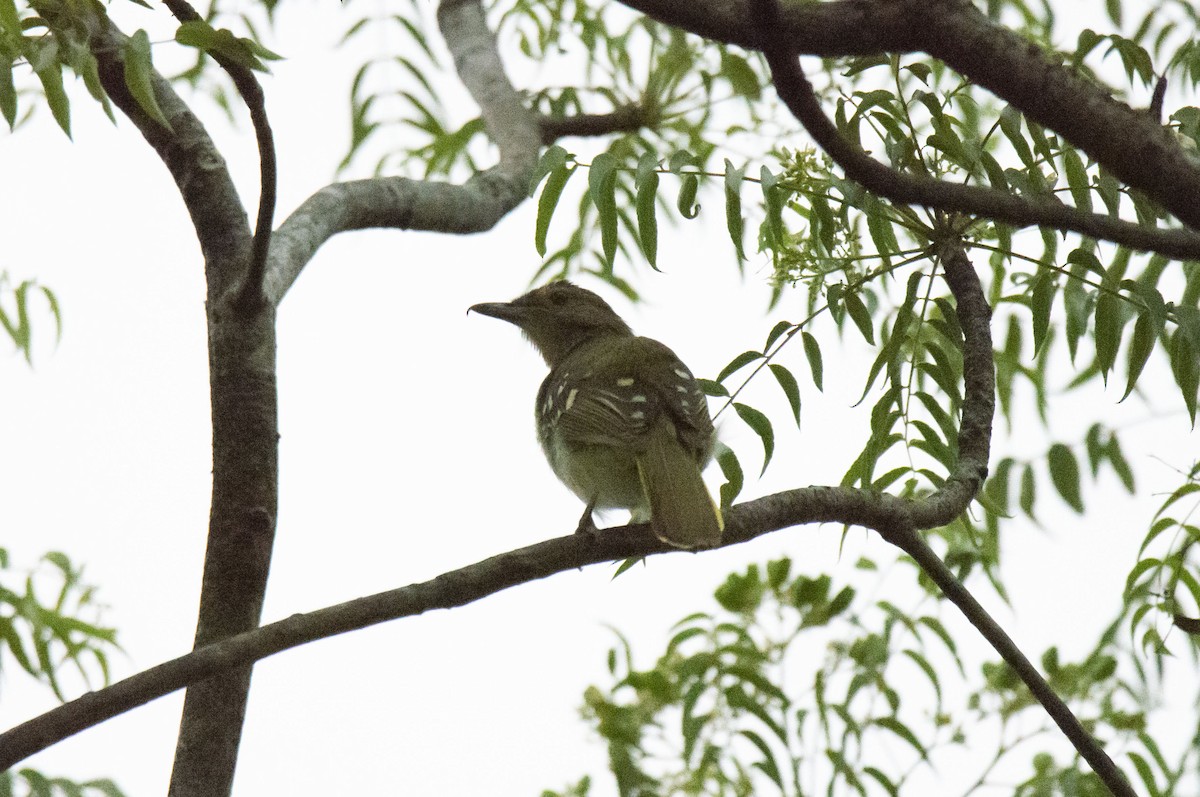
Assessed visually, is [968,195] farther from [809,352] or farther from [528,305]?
[528,305]

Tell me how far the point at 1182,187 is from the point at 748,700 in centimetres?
285

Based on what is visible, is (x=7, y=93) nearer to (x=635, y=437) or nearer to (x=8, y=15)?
(x=8, y=15)

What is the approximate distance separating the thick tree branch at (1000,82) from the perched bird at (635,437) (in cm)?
170

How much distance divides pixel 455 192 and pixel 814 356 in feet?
5.74

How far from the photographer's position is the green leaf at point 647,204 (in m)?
3.29

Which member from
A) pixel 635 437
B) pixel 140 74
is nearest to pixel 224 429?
pixel 140 74

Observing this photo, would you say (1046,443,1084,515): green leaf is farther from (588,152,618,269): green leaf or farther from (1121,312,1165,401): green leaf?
(588,152,618,269): green leaf

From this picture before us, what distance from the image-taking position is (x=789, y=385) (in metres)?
3.43

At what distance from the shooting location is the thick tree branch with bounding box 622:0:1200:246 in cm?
184

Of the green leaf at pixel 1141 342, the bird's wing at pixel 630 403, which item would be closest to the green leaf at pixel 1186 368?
the green leaf at pixel 1141 342

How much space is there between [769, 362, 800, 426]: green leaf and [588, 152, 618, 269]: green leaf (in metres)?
0.48

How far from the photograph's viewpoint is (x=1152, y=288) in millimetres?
3100

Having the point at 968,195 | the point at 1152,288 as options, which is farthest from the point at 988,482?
the point at 968,195

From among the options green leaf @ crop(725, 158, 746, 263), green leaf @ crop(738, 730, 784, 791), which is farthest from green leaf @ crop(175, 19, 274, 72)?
green leaf @ crop(738, 730, 784, 791)
